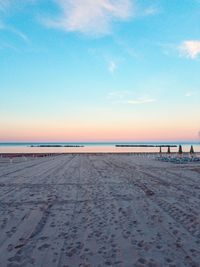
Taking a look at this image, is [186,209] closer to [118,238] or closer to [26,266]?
[118,238]

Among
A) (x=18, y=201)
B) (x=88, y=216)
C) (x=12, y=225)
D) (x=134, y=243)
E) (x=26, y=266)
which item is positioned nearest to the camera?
(x=26, y=266)

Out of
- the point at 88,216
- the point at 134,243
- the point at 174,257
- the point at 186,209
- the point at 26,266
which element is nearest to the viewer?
the point at 26,266

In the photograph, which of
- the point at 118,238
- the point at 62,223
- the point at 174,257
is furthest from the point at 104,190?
the point at 174,257

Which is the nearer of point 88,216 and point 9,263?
point 9,263

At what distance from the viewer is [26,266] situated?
12.0ft

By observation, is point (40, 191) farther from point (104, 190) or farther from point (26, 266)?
point (26, 266)

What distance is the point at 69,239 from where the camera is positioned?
4613 mm

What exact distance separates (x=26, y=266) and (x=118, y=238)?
179 centimetres

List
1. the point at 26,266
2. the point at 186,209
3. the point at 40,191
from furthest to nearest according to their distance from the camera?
the point at 40,191 < the point at 186,209 < the point at 26,266

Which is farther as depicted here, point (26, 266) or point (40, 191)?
point (40, 191)

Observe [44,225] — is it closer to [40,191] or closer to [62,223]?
[62,223]

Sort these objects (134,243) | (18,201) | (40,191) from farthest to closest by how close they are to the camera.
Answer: (40,191) < (18,201) < (134,243)

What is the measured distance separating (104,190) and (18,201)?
3.32 meters

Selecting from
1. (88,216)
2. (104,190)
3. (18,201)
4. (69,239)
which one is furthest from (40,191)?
(69,239)
